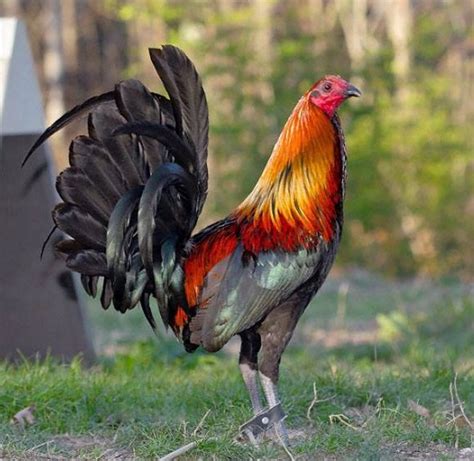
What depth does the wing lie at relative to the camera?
471 cm

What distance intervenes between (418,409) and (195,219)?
165 centimetres

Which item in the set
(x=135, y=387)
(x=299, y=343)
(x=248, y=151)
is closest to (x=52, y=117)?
(x=248, y=151)

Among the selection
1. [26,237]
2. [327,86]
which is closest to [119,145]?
[327,86]

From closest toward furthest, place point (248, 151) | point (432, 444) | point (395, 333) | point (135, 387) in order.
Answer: point (432, 444), point (135, 387), point (395, 333), point (248, 151)

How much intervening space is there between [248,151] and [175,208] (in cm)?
1053

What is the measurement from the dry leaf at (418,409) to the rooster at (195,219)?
91 centimetres

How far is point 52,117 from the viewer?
25000 millimetres

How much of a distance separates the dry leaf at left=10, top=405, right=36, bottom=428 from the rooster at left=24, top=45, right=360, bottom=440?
0.86 metres

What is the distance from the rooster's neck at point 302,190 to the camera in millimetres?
4855

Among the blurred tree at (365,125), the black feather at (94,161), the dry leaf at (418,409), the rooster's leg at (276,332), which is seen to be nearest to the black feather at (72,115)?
the black feather at (94,161)

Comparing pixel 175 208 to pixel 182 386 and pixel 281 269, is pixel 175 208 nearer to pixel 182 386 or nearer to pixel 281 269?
pixel 281 269

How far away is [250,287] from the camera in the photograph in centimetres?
471

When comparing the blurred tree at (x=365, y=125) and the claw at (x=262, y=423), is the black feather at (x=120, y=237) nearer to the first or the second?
the claw at (x=262, y=423)

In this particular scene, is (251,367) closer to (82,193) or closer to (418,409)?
(418,409)
